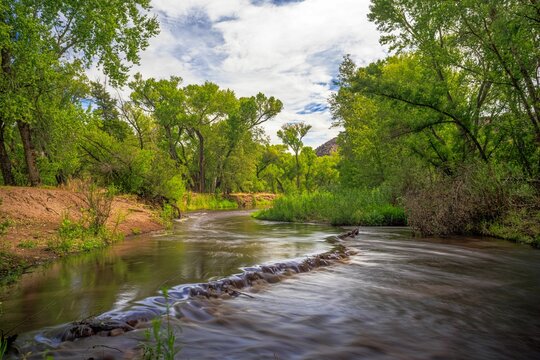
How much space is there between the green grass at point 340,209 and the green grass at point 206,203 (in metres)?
14.7

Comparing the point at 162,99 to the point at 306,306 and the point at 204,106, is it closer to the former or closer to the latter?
the point at 204,106

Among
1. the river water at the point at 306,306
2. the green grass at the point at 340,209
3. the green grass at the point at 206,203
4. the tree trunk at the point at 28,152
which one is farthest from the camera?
the green grass at the point at 206,203

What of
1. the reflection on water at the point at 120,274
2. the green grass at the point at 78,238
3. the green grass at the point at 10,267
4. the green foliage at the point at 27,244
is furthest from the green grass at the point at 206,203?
the green grass at the point at 10,267

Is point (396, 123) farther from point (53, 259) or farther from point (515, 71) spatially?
point (53, 259)

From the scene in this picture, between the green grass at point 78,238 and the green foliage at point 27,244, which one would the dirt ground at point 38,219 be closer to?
the green foliage at point 27,244

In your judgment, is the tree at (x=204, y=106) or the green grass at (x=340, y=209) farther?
the tree at (x=204, y=106)

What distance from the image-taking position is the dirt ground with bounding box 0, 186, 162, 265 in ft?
30.3

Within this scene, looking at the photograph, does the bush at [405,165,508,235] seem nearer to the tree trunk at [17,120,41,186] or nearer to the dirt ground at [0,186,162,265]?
the dirt ground at [0,186,162,265]

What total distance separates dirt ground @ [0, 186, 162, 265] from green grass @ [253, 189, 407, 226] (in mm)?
8841

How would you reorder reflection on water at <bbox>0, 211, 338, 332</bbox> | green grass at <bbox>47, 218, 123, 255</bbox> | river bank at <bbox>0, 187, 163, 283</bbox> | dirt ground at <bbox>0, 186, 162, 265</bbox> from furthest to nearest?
1. green grass at <bbox>47, 218, 123, 255</bbox>
2. dirt ground at <bbox>0, 186, 162, 265</bbox>
3. river bank at <bbox>0, 187, 163, 283</bbox>
4. reflection on water at <bbox>0, 211, 338, 332</bbox>

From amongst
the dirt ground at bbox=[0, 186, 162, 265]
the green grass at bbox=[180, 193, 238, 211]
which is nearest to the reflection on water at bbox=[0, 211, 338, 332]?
the dirt ground at bbox=[0, 186, 162, 265]

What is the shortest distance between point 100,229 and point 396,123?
12730 millimetres

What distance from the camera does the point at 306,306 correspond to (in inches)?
214

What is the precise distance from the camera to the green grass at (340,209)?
1881cm
